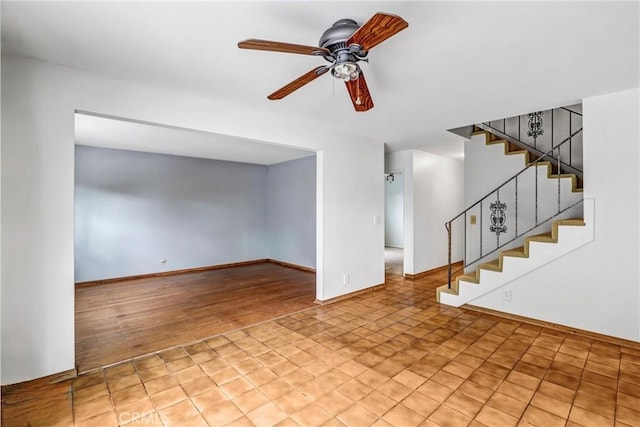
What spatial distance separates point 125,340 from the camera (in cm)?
300

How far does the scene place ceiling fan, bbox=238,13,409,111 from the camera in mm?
1432

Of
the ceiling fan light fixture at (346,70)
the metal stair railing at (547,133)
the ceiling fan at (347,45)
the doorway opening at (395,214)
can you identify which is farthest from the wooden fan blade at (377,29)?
the doorway opening at (395,214)

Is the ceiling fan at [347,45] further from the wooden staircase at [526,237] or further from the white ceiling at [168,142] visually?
the wooden staircase at [526,237]

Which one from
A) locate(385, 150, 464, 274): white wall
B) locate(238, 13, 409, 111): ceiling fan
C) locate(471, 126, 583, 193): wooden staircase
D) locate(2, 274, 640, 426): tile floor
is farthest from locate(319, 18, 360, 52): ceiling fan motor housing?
locate(385, 150, 464, 274): white wall

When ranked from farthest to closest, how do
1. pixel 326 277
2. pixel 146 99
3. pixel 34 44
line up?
pixel 326 277
pixel 146 99
pixel 34 44

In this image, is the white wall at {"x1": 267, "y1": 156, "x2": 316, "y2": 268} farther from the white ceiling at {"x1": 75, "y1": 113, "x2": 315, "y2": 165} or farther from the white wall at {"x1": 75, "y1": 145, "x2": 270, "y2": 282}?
the white ceiling at {"x1": 75, "y1": 113, "x2": 315, "y2": 165}

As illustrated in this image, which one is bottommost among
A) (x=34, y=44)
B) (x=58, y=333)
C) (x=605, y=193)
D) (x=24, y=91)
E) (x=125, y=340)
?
(x=125, y=340)

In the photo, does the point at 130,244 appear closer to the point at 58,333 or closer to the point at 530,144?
the point at 58,333

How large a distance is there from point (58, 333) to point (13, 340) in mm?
243

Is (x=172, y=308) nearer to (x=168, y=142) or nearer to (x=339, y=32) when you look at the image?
(x=168, y=142)

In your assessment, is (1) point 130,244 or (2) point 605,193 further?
(1) point 130,244

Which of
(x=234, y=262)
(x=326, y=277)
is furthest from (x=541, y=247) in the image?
(x=234, y=262)

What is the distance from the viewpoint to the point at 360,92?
217cm

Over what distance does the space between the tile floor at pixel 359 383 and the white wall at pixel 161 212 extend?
3.59m
